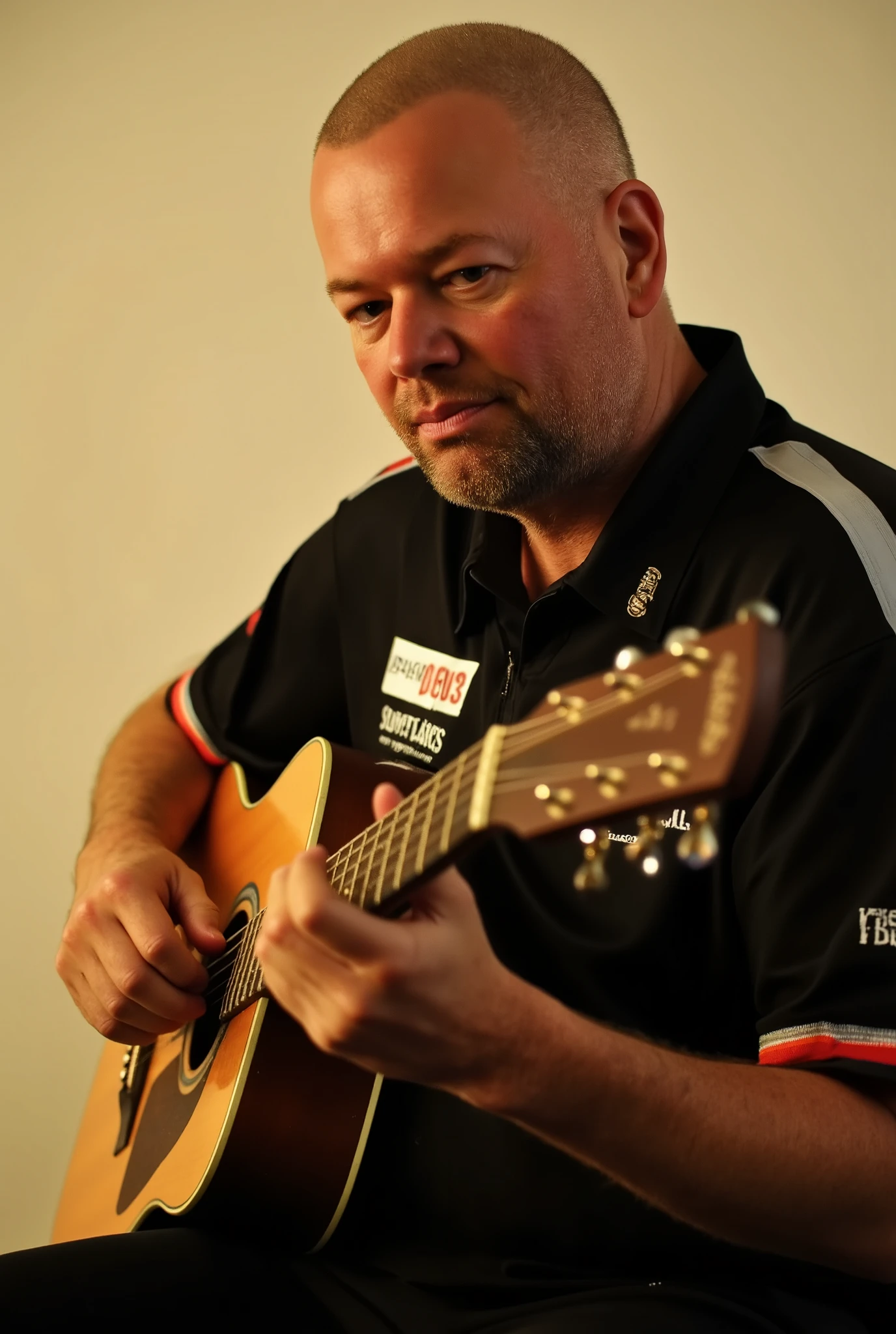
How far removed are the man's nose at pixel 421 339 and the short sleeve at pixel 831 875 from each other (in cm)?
45

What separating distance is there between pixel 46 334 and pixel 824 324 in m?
1.38

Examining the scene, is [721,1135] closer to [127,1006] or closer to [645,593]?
[645,593]

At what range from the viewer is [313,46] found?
2.07m

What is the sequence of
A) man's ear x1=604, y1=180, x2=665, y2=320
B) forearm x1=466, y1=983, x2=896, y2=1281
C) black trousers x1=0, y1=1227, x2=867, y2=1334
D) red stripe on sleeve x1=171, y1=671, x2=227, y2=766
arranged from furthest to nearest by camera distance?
red stripe on sleeve x1=171, y1=671, x2=227, y2=766
man's ear x1=604, y1=180, x2=665, y2=320
black trousers x1=0, y1=1227, x2=867, y2=1334
forearm x1=466, y1=983, x2=896, y2=1281

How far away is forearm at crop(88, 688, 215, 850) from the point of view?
1495mm

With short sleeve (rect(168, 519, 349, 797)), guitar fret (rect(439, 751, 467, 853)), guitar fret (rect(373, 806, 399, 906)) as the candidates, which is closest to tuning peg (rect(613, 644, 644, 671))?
guitar fret (rect(439, 751, 467, 853))

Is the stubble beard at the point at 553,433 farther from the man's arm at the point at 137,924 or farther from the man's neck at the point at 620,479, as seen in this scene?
the man's arm at the point at 137,924

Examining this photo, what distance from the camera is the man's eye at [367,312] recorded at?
3.77ft

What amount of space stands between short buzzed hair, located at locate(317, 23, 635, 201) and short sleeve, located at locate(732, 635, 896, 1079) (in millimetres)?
566

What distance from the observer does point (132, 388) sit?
217cm

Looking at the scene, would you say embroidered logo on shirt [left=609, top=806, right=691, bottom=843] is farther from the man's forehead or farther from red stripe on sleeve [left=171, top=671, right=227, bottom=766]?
red stripe on sleeve [left=171, top=671, right=227, bottom=766]

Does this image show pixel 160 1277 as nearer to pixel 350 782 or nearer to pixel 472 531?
pixel 350 782

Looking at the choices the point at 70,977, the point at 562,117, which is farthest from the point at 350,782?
the point at 562,117

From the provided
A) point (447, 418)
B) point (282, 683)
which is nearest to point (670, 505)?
point (447, 418)
